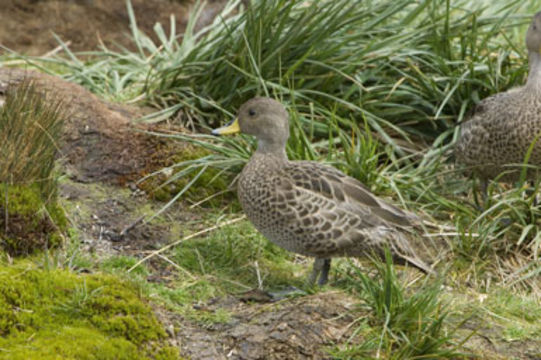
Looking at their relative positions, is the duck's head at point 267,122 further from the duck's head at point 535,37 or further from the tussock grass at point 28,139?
the duck's head at point 535,37

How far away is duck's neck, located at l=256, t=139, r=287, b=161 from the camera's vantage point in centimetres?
499

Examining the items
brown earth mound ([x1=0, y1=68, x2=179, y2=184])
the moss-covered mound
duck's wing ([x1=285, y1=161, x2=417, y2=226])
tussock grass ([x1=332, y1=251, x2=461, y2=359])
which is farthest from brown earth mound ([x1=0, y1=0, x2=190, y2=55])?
tussock grass ([x1=332, y1=251, x2=461, y2=359])

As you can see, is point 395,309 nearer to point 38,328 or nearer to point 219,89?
point 38,328

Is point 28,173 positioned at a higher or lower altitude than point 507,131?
lower

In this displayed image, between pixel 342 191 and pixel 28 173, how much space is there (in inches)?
66.7

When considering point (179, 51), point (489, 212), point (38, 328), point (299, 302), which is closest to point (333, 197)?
point (299, 302)

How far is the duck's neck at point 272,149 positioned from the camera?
4.99 meters

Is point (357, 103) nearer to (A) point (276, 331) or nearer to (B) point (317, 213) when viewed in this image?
(B) point (317, 213)

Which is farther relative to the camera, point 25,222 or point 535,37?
point 535,37

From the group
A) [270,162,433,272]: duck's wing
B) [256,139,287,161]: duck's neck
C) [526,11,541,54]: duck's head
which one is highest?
[526,11,541,54]: duck's head

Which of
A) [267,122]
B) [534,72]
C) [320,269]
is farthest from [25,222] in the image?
[534,72]

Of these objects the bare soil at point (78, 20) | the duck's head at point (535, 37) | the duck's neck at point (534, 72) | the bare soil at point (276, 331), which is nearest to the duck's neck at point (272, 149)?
the bare soil at point (276, 331)

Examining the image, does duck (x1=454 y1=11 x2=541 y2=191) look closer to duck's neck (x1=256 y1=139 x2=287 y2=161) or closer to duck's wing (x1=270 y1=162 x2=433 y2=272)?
duck's wing (x1=270 y1=162 x2=433 y2=272)

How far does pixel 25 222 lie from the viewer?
4.39m
